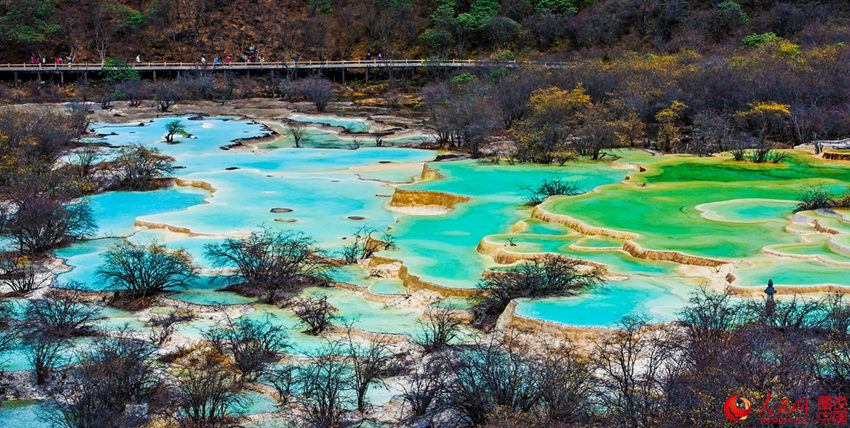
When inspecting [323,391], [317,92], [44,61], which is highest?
[44,61]

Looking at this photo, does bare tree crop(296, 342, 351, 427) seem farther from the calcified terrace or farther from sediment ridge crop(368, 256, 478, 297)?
sediment ridge crop(368, 256, 478, 297)

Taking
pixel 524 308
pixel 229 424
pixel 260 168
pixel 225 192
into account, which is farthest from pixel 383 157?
pixel 229 424

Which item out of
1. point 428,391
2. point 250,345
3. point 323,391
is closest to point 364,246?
point 250,345

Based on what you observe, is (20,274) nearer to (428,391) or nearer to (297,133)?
(428,391)

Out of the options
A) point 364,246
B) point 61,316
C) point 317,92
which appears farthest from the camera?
point 317,92

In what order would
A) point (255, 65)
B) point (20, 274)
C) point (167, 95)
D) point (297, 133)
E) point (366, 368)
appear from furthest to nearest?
point (255, 65) → point (167, 95) → point (297, 133) → point (20, 274) → point (366, 368)

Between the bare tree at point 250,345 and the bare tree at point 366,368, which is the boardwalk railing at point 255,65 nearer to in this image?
the bare tree at point 250,345

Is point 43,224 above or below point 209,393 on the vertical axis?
above

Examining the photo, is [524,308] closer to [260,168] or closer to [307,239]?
[307,239]
